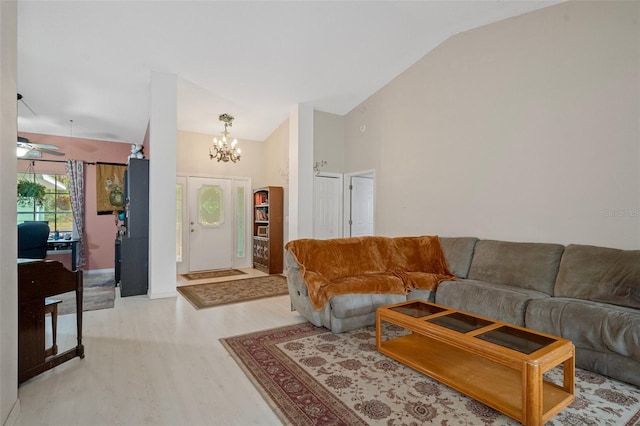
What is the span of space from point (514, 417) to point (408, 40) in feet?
13.8

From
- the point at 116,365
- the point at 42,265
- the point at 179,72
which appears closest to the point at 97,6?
the point at 179,72

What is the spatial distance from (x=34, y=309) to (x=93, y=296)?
264cm

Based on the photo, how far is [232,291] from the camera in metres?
4.71

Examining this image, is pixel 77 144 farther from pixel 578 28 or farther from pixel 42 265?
pixel 578 28

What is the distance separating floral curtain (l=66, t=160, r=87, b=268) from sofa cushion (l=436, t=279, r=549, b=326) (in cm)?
642

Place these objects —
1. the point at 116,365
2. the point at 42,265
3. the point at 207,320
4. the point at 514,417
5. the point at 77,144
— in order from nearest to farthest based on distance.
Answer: the point at 514,417 < the point at 42,265 < the point at 116,365 < the point at 207,320 < the point at 77,144

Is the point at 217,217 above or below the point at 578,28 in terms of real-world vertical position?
below

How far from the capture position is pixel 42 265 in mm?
2230

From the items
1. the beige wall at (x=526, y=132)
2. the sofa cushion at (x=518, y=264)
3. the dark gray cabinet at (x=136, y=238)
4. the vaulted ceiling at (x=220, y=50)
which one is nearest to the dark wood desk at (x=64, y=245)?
the dark gray cabinet at (x=136, y=238)

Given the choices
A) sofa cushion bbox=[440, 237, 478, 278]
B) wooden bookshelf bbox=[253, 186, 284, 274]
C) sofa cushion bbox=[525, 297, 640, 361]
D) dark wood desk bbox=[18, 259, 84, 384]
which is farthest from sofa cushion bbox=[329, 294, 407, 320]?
wooden bookshelf bbox=[253, 186, 284, 274]

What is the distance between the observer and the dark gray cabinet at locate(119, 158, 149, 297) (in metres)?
4.36

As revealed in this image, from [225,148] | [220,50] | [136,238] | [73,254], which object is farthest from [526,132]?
[73,254]

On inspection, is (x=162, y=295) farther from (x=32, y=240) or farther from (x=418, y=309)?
(x=418, y=309)

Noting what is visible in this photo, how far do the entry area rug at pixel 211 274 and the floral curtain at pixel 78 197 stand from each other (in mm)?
2067
